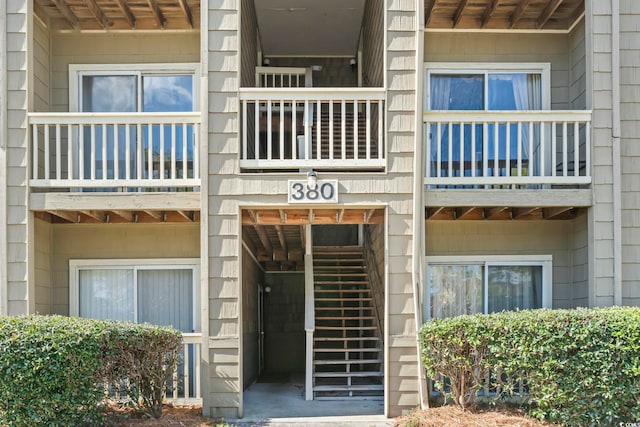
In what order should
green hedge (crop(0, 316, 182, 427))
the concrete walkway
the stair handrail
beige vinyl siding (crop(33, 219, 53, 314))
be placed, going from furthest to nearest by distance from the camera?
1. the stair handrail
2. beige vinyl siding (crop(33, 219, 53, 314))
3. the concrete walkway
4. green hedge (crop(0, 316, 182, 427))

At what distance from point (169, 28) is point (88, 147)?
1.95 meters

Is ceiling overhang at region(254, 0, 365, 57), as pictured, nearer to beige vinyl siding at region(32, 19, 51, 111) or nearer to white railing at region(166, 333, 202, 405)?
beige vinyl siding at region(32, 19, 51, 111)

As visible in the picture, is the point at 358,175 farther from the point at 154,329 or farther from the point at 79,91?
the point at 79,91

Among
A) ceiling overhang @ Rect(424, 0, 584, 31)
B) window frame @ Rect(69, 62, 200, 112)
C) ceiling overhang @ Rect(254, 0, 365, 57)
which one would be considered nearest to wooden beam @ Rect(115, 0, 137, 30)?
window frame @ Rect(69, 62, 200, 112)

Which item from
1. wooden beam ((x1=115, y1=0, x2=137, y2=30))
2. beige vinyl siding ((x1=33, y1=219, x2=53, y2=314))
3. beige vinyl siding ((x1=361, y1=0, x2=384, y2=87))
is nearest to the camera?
beige vinyl siding ((x1=33, y1=219, x2=53, y2=314))

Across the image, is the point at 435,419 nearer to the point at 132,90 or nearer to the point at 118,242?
the point at 118,242

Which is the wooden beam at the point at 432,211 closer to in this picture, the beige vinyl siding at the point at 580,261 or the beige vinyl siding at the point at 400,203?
the beige vinyl siding at the point at 400,203

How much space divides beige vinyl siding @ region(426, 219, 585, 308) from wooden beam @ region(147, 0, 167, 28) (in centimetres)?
447

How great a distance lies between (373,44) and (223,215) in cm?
430

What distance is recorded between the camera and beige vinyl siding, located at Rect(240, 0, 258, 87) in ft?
30.8

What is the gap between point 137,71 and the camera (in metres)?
9.14

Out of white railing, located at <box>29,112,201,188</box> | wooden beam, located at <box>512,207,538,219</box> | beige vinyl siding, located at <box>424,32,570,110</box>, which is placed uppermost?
beige vinyl siding, located at <box>424,32,570,110</box>

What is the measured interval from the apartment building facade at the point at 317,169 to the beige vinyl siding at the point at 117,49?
27mm

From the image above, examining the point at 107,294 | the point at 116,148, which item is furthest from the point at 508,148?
the point at 107,294
